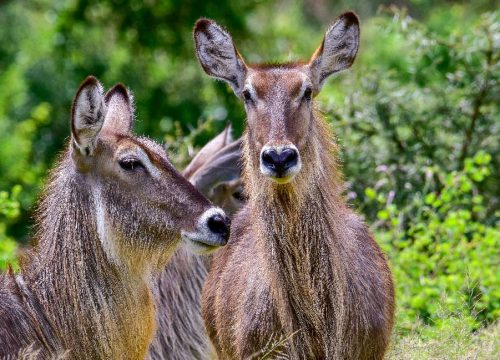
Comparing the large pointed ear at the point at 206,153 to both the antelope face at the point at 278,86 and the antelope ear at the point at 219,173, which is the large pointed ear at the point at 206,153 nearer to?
the antelope ear at the point at 219,173

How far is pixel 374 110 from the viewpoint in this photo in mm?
12500

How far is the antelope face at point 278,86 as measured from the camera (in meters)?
7.47

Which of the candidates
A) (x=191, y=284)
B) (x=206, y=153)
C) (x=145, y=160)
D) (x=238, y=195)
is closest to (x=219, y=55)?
(x=145, y=160)

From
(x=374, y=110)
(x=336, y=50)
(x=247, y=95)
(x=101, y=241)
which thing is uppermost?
(x=336, y=50)

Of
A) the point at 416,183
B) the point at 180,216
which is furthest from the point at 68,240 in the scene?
the point at 416,183

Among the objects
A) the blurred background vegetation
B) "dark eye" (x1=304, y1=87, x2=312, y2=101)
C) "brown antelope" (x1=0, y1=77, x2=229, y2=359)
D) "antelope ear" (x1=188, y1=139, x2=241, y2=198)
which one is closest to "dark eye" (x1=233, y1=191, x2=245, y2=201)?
"antelope ear" (x1=188, y1=139, x2=241, y2=198)

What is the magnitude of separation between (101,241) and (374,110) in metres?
5.45

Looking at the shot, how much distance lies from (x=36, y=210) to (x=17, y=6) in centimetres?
1522

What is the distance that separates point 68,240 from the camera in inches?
297

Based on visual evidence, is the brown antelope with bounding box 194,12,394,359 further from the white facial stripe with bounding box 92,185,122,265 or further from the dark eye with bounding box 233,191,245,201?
the dark eye with bounding box 233,191,245,201

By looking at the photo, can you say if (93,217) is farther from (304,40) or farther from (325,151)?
(304,40)

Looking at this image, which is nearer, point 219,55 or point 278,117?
point 278,117

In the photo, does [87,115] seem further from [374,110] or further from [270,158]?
[374,110]

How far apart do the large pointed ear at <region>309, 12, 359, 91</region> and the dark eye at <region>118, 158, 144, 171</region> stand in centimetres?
129
